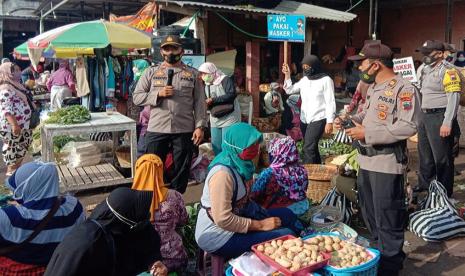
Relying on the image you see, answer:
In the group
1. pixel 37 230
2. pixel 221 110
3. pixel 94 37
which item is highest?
pixel 94 37

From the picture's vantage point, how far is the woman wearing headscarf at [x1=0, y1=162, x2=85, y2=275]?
2715 mm

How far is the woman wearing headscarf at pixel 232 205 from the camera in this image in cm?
319

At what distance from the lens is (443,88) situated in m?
5.57

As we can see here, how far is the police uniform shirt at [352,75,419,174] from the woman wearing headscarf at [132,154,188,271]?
1634mm

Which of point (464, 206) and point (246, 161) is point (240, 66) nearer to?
point (464, 206)

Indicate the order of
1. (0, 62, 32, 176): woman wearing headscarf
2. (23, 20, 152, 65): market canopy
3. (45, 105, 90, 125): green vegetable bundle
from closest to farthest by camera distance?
(45, 105, 90, 125): green vegetable bundle → (0, 62, 32, 176): woman wearing headscarf → (23, 20, 152, 65): market canopy

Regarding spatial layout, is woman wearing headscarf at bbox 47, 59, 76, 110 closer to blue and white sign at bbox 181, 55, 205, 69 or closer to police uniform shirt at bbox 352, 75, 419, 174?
blue and white sign at bbox 181, 55, 205, 69

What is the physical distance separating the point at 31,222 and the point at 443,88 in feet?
16.0

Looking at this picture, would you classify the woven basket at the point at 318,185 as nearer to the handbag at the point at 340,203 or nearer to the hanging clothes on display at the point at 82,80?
the handbag at the point at 340,203

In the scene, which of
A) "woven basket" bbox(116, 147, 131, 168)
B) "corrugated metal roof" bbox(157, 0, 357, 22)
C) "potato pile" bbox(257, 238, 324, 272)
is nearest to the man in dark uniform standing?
"potato pile" bbox(257, 238, 324, 272)

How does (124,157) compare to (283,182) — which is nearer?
(283,182)

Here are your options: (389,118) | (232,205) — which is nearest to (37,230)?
(232,205)

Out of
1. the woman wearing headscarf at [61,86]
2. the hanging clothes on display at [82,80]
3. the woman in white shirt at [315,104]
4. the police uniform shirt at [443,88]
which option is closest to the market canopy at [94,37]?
the hanging clothes on display at [82,80]

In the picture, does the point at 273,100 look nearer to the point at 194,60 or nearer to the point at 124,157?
the point at 194,60
